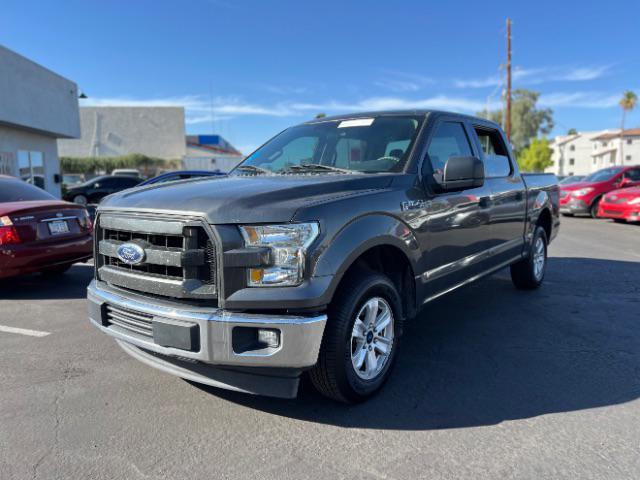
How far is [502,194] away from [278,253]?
119 inches

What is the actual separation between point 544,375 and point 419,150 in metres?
1.87

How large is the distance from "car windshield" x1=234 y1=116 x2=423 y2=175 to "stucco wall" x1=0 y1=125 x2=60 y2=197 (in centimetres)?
1689

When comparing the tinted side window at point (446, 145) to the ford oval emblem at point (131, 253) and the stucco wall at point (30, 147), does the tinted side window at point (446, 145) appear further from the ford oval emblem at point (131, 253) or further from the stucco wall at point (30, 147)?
the stucco wall at point (30, 147)

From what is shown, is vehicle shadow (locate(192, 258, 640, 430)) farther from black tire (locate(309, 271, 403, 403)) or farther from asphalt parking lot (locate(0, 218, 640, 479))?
black tire (locate(309, 271, 403, 403))

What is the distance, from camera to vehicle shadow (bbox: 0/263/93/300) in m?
6.02

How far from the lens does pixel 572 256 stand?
8578mm

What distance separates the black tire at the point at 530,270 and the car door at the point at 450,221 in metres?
1.52

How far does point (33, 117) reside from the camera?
18047 millimetres

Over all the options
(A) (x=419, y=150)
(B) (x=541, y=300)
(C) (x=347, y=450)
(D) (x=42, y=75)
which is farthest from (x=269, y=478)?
(D) (x=42, y=75)

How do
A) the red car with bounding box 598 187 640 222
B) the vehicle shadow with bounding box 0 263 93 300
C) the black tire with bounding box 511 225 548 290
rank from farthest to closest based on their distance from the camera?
the red car with bounding box 598 187 640 222
the vehicle shadow with bounding box 0 263 93 300
the black tire with bounding box 511 225 548 290

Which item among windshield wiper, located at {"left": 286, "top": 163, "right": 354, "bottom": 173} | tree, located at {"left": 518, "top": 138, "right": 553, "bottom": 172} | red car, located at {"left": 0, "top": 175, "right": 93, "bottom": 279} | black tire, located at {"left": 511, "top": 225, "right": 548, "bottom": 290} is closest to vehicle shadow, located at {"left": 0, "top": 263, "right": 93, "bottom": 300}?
red car, located at {"left": 0, "top": 175, "right": 93, "bottom": 279}

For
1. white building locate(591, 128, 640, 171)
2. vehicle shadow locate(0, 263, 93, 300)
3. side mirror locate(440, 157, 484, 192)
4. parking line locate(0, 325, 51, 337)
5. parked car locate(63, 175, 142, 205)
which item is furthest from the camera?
white building locate(591, 128, 640, 171)

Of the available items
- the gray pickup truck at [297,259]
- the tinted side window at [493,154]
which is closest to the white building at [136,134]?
the tinted side window at [493,154]

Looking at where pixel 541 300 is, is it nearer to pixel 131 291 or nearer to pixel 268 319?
pixel 268 319
